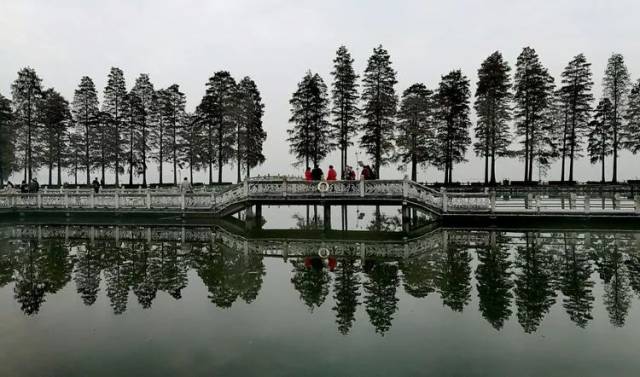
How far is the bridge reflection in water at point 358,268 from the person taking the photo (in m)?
10.4

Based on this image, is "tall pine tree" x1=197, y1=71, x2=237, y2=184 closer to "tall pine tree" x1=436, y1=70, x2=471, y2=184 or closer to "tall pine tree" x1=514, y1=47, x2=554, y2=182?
"tall pine tree" x1=436, y1=70, x2=471, y2=184

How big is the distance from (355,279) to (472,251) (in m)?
6.35

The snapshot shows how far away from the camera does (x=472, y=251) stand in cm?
1689

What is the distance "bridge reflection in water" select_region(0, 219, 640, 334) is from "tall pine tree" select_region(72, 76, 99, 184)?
3702 centimetres

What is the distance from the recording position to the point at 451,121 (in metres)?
50.3

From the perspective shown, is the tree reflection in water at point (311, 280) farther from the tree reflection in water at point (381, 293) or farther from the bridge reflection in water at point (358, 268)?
the tree reflection in water at point (381, 293)

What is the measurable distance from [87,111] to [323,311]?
56.4 meters

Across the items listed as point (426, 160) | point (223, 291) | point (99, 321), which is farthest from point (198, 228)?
point (426, 160)

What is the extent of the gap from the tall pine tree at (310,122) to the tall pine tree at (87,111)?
24.9 meters

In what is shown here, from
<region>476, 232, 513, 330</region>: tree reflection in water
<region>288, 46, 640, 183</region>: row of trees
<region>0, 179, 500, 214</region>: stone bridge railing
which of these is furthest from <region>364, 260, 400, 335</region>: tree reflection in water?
<region>288, 46, 640, 183</region>: row of trees

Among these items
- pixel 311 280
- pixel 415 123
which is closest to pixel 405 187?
pixel 311 280

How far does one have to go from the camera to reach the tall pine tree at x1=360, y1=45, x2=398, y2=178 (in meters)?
47.7

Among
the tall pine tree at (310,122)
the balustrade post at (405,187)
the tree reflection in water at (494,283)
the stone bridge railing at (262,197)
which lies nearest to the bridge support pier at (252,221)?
the stone bridge railing at (262,197)

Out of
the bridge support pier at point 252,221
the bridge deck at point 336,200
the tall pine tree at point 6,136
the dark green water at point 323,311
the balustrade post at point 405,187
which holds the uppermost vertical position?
the tall pine tree at point 6,136
